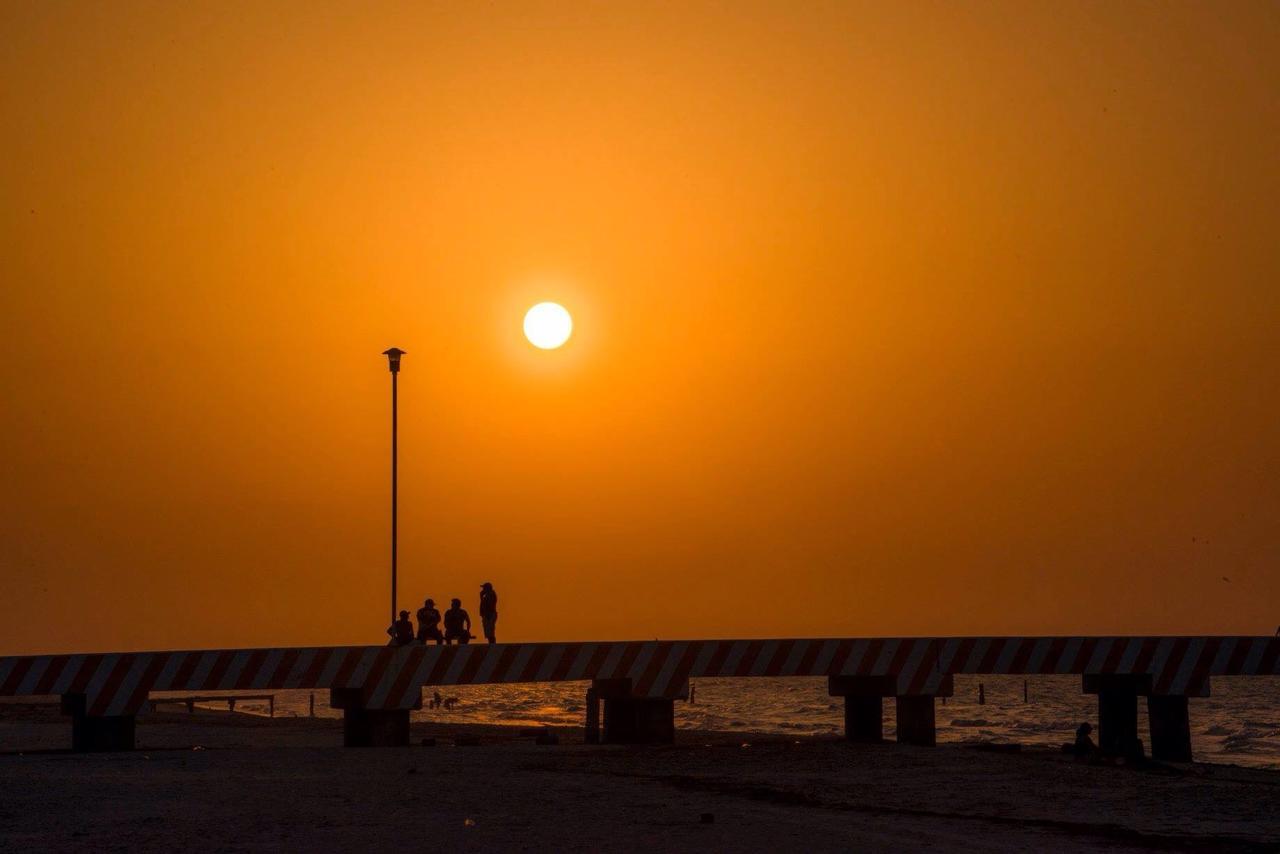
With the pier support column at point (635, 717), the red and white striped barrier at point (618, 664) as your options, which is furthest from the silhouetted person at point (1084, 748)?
the pier support column at point (635, 717)

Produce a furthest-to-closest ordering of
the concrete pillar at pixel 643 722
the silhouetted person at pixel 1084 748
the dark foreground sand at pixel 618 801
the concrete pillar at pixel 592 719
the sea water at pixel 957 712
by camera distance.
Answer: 1. the sea water at pixel 957 712
2. the concrete pillar at pixel 592 719
3. the concrete pillar at pixel 643 722
4. the silhouetted person at pixel 1084 748
5. the dark foreground sand at pixel 618 801

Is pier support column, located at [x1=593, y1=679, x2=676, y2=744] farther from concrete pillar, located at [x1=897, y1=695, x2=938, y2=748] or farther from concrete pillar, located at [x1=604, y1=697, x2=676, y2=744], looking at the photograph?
concrete pillar, located at [x1=897, y1=695, x2=938, y2=748]

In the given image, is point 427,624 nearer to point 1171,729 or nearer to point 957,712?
point 1171,729

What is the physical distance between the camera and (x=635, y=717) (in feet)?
99.3

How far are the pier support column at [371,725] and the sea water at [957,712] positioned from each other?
3431cm

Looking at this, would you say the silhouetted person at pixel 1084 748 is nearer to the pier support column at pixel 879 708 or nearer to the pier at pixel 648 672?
the pier at pixel 648 672

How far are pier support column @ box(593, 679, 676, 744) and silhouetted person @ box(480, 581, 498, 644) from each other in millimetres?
6616

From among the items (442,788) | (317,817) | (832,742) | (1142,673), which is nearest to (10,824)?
(317,817)

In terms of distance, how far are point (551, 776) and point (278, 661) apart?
8.45m

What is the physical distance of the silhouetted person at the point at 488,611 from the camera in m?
Answer: 36.7

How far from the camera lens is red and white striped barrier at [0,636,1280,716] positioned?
27.8 metres

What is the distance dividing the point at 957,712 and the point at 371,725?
296 ft

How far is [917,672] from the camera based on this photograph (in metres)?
31.7

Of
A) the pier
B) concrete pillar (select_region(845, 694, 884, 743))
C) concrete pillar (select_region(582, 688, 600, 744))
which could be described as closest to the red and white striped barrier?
the pier
